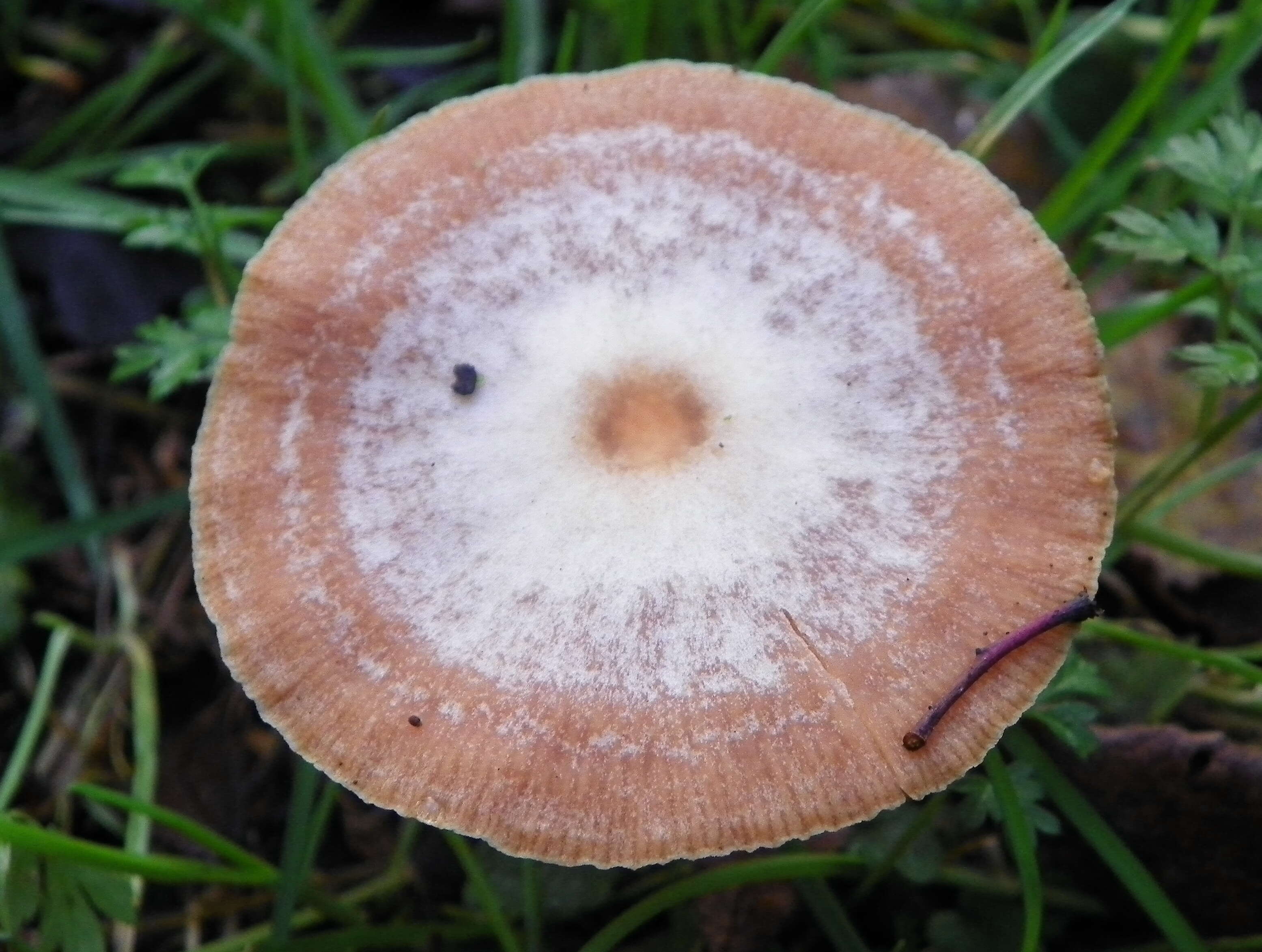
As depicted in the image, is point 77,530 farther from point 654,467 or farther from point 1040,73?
point 1040,73

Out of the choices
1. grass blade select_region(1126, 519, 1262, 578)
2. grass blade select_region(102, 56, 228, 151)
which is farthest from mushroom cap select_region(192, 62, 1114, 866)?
grass blade select_region(102, 56, 228, 151)

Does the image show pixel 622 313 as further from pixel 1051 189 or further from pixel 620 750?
pixel 1051 189

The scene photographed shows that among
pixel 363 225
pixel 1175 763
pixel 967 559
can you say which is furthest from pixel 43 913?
pixel 1175 763

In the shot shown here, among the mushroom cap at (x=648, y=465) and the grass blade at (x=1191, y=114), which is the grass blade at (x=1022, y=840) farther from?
the grass blade at (x=1191, y=114)

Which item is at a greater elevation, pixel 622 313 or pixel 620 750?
pixel 622 313

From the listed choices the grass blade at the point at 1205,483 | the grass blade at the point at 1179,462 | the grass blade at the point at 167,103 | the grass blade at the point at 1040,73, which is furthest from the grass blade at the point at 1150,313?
the grass blade at the point at 167,103

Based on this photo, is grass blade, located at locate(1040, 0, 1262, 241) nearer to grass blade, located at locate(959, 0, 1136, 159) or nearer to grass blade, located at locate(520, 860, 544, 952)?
grass blade, located at locate(959, 0, 1136, 159)

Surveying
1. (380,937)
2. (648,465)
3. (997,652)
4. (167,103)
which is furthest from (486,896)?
(167,103)

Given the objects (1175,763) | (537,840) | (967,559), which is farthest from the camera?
(1175,763)
